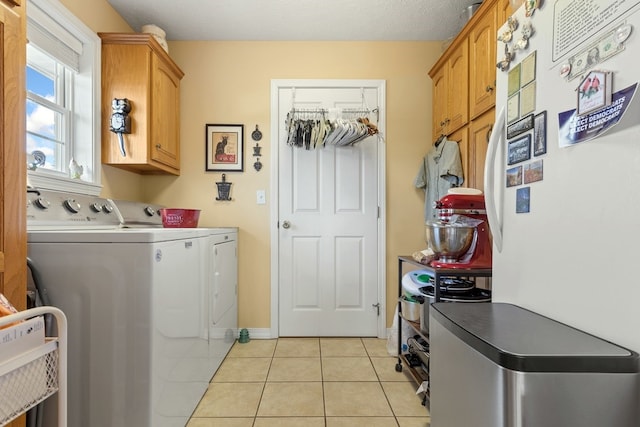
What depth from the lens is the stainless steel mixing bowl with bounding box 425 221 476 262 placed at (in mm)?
1658

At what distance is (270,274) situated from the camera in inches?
107

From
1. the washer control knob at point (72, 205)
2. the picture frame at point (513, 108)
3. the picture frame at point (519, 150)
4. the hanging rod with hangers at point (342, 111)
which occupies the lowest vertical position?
the washer control knob at point (72, 205)

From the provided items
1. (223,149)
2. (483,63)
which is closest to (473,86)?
(483,63)

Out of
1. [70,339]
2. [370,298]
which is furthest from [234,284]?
[70,339]

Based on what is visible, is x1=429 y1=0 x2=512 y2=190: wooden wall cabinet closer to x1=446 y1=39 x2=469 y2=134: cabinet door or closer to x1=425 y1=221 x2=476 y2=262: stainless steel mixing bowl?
x1=446 y1=39 x2=469 y2=134: cabinet door

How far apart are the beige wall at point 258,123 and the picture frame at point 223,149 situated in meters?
0.05

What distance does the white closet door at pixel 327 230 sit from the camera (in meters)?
2.71

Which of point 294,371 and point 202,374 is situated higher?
point 202,374

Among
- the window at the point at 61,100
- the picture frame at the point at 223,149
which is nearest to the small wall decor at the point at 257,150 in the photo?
the picture frame at the point at 223,149

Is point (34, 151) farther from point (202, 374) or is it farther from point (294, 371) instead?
point (294, 371)

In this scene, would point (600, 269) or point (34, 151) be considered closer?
point (600, 269)

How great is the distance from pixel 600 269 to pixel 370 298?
2.08 m

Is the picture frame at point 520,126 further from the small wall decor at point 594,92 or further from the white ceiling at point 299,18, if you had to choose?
the white ceiling at point 299,18

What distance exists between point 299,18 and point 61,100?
1680mm
